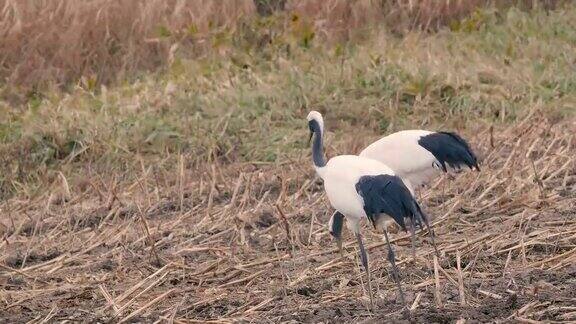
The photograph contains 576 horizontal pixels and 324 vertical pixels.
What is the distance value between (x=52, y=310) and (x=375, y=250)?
5.45ft

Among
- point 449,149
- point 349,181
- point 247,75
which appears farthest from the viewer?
point 247,75

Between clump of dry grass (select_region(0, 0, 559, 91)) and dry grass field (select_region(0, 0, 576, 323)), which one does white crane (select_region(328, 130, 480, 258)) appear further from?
clump of dry grass (select_region(0, 0, 559, 91))

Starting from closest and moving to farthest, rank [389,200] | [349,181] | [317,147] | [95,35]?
[389,200]
[349,181]
[317,147]
[95,35]

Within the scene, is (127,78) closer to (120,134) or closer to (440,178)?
(120,134)

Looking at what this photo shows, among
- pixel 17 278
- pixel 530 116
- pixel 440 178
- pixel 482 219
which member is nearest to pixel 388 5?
pixel 530 116

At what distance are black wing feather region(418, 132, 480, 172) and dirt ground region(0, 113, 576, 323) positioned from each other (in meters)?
0.35

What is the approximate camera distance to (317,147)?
230 inches

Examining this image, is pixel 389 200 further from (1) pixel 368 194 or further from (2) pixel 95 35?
(2) pixel 95 35

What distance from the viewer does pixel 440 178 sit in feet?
24.6

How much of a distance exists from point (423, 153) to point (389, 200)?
1.40 meters

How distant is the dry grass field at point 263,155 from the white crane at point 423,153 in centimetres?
31

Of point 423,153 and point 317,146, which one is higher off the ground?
point 317,146

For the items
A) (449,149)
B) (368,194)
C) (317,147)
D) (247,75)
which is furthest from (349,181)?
(247,75)

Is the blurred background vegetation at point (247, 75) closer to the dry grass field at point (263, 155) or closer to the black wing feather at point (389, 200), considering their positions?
the dry grass field at point (263, 155)
